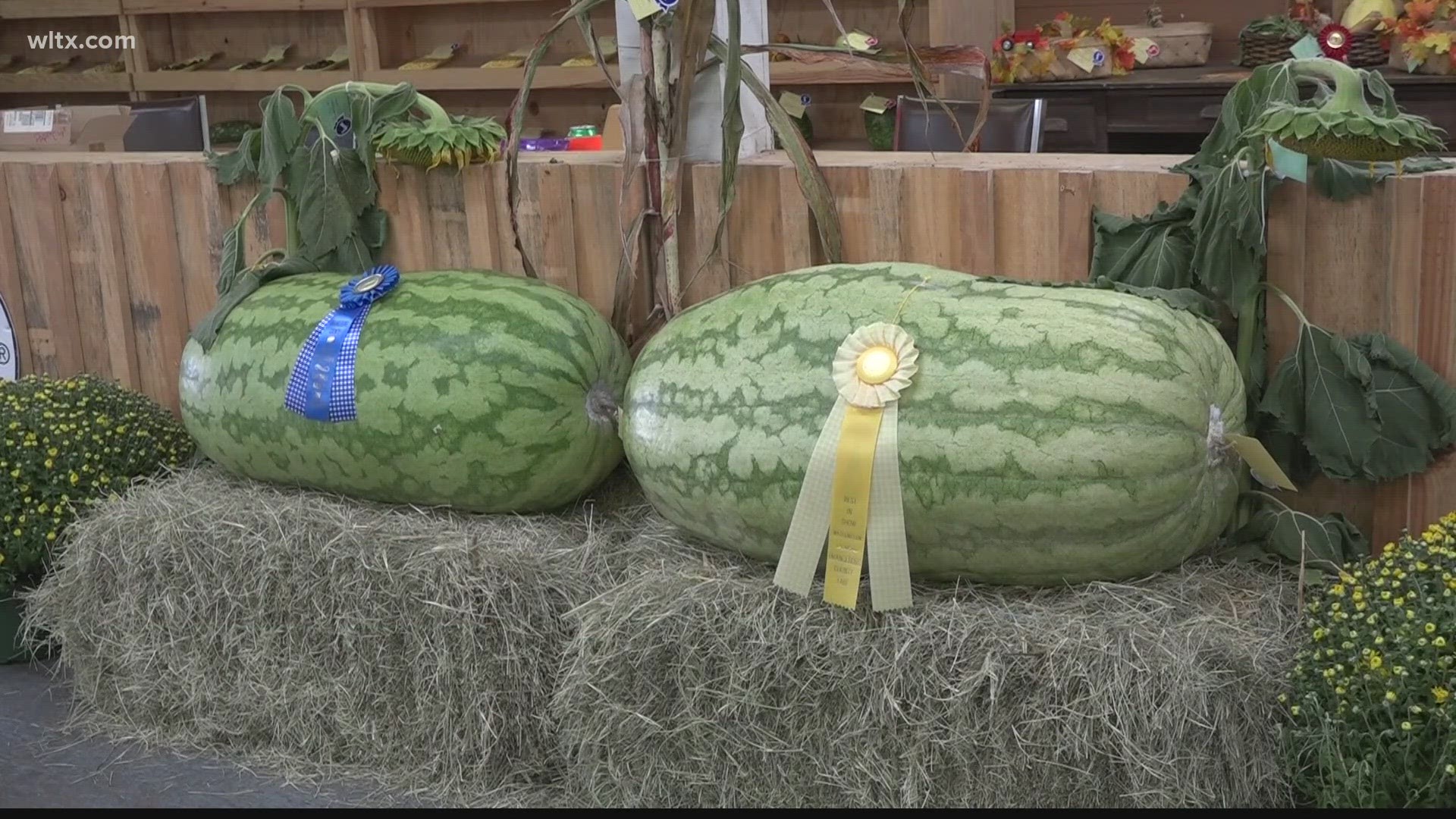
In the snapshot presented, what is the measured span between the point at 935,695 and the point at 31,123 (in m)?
2.92

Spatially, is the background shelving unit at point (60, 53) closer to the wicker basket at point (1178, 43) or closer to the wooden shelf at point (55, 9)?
the wooden shelf at point (55, 9)

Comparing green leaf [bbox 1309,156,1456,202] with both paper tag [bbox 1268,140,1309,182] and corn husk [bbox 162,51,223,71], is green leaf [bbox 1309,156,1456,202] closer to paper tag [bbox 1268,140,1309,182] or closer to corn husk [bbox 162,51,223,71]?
paper tag [bbox 1268,140,1309,182]

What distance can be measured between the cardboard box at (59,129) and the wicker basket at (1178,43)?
11.0ft

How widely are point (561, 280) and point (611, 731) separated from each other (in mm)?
927

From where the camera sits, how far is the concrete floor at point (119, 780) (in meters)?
2.30

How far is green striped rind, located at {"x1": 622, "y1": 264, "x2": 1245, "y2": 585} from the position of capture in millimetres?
1785

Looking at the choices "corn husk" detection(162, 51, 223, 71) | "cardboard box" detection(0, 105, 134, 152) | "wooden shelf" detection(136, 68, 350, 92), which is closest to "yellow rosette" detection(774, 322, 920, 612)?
"cardboard box" detection(0, 105, 134, 152)

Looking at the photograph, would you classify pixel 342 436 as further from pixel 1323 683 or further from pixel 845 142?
pixel 845 142

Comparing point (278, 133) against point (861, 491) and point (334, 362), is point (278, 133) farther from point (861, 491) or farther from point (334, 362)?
point (861, 491)

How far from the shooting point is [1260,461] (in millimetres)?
1879

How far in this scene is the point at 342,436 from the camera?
2.33m

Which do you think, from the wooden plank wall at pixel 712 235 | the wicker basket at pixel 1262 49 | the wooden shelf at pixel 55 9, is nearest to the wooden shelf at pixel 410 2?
the wooden shelf at pixel 55 9

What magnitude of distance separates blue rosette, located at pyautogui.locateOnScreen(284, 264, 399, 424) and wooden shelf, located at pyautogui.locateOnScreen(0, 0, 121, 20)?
5108mm

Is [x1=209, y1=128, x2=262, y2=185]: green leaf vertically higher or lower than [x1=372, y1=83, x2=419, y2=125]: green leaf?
lower
